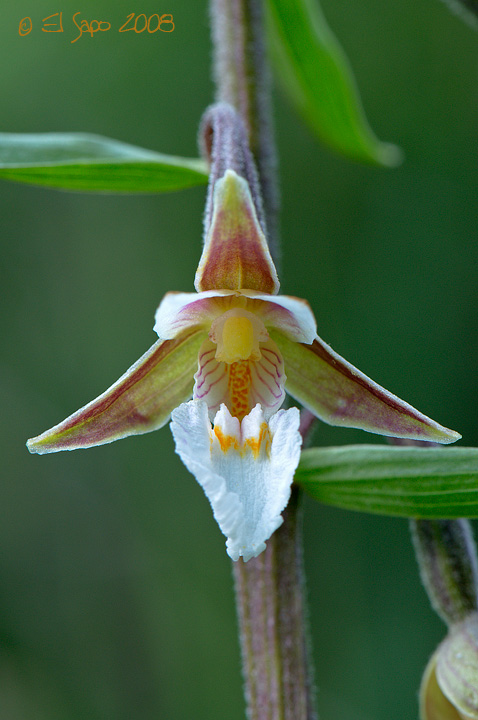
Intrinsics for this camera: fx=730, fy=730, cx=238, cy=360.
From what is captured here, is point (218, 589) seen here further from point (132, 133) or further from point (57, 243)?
point (132, 133)

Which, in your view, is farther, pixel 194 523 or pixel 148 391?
pixel 194 523

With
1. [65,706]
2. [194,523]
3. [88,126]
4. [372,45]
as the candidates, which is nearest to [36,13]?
[88,126]

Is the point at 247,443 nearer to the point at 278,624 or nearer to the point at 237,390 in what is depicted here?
the point at 237,390

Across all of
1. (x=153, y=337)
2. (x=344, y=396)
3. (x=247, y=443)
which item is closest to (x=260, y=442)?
(x=247, y=443)

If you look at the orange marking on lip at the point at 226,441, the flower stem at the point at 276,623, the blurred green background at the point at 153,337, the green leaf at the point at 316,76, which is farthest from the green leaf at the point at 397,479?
the blurred green background at the point at 153,337

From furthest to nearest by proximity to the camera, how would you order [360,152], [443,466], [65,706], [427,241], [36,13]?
1. [36,13]
2. [427,241]
3. [65,706]
4. [360,152]
5. [443,466]

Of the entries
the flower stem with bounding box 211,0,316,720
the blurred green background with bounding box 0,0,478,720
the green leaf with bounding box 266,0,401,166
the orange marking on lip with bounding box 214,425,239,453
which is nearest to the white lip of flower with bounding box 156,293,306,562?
the orange marking on lip with bounding box 214,425,239,453

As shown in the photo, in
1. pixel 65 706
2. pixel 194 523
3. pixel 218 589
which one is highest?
pixel 194 523
